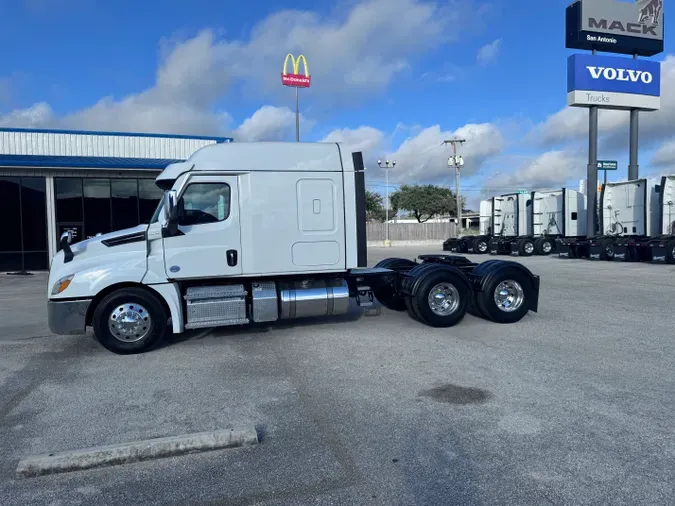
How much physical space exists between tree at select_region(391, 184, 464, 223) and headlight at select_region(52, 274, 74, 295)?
78891 mm

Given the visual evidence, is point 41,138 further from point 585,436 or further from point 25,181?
point 585,436

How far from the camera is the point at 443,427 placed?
14.0 ft

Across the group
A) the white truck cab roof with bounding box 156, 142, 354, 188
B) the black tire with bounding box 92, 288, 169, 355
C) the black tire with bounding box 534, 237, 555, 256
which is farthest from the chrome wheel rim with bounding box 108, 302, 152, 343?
the black tire with bounding box 534, 237, 555, 256

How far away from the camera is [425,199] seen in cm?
8312

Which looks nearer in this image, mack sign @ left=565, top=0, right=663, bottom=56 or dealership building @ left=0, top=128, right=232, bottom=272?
dealership building @ left=0, top=128, right=232, bottom=272

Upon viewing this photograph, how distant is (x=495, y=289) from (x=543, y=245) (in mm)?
21461

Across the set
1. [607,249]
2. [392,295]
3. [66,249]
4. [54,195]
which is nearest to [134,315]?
[66,249]

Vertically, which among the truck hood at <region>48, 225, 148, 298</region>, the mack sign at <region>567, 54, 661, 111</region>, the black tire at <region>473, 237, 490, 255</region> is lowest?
the black tire at <region>473, 237, 490, 255</region>

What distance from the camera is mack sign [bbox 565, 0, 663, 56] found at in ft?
94.5

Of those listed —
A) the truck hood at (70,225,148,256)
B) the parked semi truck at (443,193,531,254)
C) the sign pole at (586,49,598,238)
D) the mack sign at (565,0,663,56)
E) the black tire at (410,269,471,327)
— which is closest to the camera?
the truck hood at (70,225,148,256)

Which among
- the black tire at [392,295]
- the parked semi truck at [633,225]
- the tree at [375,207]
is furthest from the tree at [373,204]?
the black tire at [392,295]

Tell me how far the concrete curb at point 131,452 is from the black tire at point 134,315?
10.8 ft

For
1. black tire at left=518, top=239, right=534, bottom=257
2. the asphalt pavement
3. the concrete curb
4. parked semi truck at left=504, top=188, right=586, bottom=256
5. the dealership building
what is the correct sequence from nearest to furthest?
the asphalt pavement
the concrete curb
the dealership building
parked semi truck at left=504, top=188, right=586, bottom=256
black tire at left=518, top=239, right=534, bottom=257

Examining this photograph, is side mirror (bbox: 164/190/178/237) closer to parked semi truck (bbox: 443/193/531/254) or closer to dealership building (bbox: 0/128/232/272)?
dealership building (bbox: 0/128/232/272)
